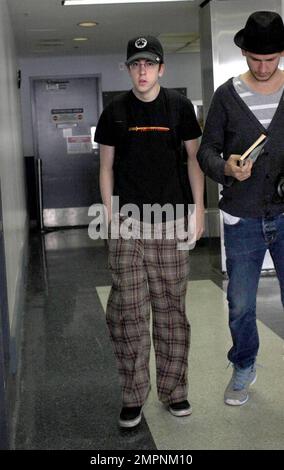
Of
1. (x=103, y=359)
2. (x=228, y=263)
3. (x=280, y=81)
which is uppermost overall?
(x=280, y=81)

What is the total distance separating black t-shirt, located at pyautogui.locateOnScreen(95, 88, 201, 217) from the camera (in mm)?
2797

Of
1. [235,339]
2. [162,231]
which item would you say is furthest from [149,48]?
[235,339]

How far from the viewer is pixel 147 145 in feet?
9.18

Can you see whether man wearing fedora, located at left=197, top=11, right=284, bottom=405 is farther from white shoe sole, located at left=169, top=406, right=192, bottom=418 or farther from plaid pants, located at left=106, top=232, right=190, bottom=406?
white shoe sole, located at left=169, top=406, right=192, bottom=418

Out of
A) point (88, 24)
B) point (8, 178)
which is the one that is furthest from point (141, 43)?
point (88, 24)

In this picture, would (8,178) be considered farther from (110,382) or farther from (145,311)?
(145,311)

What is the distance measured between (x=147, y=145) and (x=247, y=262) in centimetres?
63

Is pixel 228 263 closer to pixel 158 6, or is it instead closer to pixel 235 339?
pixel 235 339

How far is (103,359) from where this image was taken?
388 cm

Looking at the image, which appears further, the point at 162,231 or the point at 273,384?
the point at 273,384

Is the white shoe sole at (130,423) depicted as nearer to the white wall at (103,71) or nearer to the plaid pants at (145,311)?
the plaid pants at (145,311)
